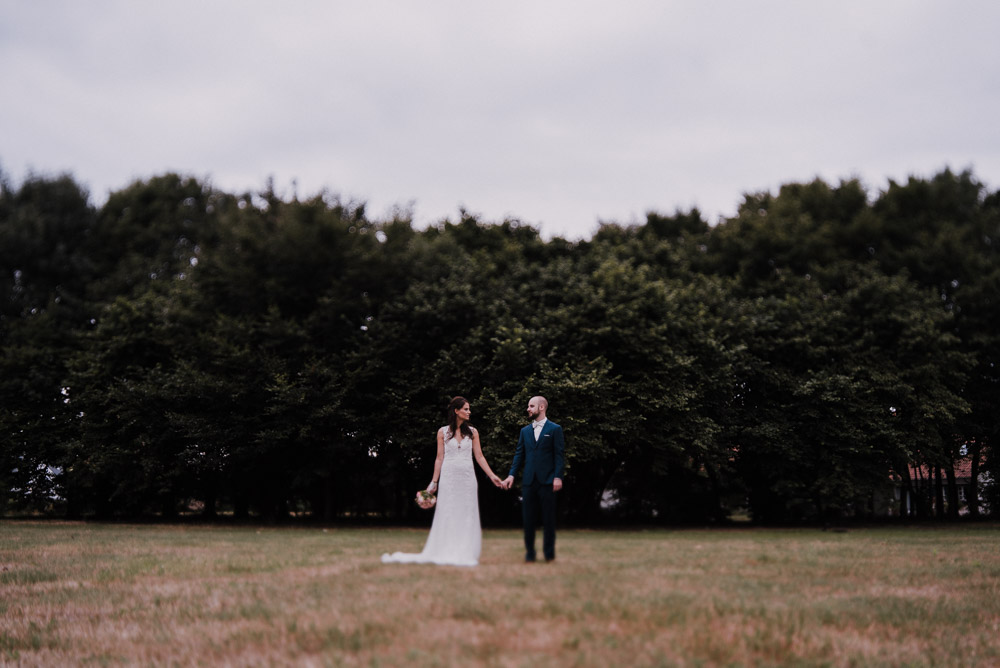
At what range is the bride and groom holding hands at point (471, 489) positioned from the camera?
11.0m

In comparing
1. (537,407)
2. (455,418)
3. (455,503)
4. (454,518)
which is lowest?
(454,518)

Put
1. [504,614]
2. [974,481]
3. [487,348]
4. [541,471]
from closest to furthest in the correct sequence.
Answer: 1. [504,614]
2. [541,471]
3. [487,348]
4. [974,481]

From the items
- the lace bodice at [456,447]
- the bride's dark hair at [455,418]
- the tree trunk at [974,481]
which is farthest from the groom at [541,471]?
the tree trunk at [974,481]

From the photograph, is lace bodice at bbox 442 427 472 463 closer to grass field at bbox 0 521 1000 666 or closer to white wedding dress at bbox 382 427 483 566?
white wedding dress at bbox 382 427 483 566

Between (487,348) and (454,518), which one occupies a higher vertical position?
(487,348)

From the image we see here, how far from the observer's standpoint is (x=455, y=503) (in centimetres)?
1130

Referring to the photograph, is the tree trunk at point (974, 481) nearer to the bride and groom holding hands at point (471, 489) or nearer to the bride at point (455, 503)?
the bride and groom holding hands at point (471, 489)

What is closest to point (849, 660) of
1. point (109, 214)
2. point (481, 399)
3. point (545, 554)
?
point (545, 554)

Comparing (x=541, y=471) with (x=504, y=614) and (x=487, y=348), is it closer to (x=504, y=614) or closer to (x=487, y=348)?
(x=504, y=614)

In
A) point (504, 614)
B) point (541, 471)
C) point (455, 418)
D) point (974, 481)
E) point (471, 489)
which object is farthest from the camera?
point (974, 481)

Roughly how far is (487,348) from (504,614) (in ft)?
78.2

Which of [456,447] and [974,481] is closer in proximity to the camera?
[456,447]

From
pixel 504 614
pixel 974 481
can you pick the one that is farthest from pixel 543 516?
pixel 974 481

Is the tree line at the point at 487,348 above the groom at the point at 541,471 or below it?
above
